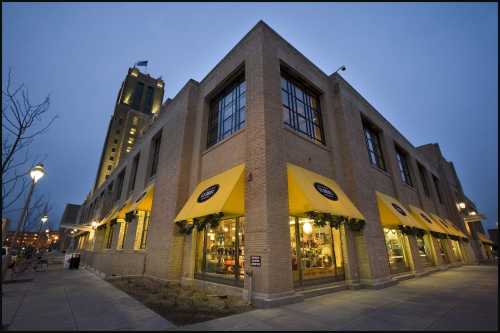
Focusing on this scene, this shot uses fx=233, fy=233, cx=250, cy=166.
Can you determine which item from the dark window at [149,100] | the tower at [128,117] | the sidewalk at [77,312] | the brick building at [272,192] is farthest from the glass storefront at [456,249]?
the dark window at [149,100]

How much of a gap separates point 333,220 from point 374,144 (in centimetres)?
976

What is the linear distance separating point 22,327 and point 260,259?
5.47 metres

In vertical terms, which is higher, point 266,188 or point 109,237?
point 266,188

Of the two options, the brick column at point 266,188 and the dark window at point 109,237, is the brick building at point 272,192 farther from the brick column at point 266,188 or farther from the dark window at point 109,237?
the dark window at point 109,237

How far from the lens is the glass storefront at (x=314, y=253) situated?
8387mm

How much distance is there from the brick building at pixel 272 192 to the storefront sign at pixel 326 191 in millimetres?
69

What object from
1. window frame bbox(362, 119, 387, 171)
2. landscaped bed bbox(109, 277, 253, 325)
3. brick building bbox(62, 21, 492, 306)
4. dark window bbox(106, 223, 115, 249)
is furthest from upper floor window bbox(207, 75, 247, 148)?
dark window bbox(106, 223, 115, 249)

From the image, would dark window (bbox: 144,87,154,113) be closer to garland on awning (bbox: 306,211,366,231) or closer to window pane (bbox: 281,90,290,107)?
window pane (bbox: 281,90,290,107)

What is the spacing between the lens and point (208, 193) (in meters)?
9.37

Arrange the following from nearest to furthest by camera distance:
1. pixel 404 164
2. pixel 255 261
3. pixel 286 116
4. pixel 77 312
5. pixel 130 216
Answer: pixel 77 312 < pixel 255 261 < pixel 286 116 < pixel 130 216 < pixel 404 164

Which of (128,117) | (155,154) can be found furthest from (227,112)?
(128,117)

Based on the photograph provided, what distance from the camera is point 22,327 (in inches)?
189

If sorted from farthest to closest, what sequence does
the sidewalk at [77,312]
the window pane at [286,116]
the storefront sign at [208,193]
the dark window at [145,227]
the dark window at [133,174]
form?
the dark window at [133,174], the dark window at [145,227], the window pane at [286,116], the storefront sign at [208,193], the sidewalk at [77,312]

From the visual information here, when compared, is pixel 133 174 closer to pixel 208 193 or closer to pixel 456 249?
pixel 208 193
